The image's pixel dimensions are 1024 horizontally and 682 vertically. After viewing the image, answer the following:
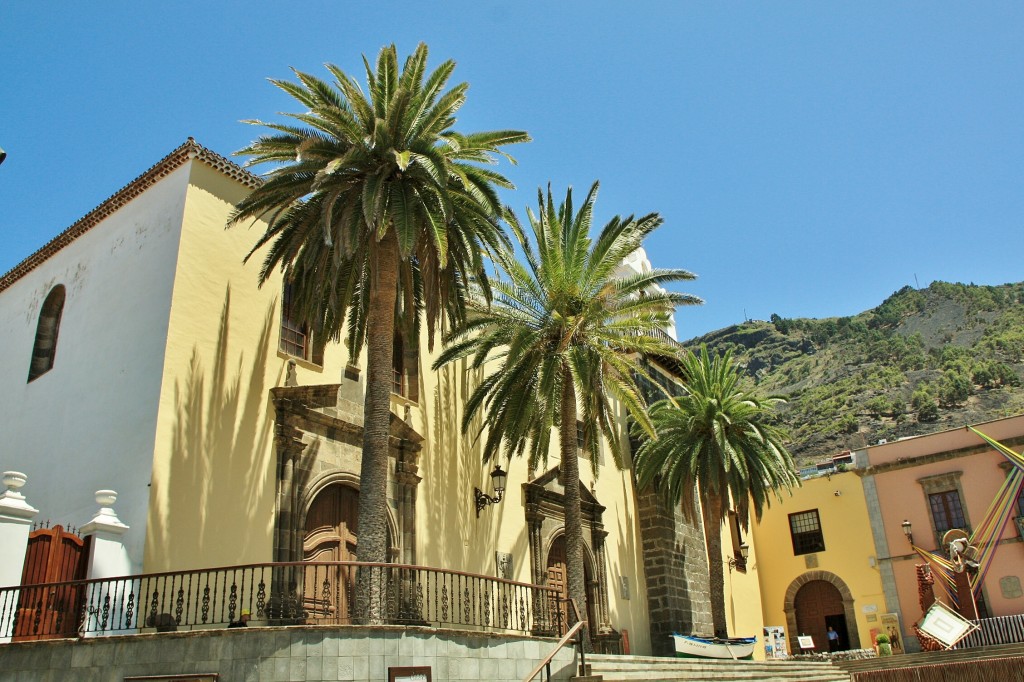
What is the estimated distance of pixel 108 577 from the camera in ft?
36.8

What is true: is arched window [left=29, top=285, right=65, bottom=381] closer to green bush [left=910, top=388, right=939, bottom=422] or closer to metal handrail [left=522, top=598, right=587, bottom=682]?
metal handrail [left=522, top=598, right=587, bottom=682]

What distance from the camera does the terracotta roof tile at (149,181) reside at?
15.1 meters

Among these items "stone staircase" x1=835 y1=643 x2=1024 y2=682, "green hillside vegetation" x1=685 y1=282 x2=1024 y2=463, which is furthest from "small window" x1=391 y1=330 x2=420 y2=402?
"green hillside vegetation" x1=685 y1=282 x2=1024 y2=463

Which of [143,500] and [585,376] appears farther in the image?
[585,376]

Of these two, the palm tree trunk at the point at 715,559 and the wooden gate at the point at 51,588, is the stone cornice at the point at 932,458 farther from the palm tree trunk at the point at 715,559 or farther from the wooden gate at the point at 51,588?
the wooden gate at the point at 51,588

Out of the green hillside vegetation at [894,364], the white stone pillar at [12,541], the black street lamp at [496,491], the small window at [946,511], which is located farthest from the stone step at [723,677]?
the green hillside vegetation at [894,364]

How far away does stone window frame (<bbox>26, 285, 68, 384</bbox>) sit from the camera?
1684cm

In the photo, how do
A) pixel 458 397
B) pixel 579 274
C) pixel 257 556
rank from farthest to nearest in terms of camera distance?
pixel 458 397, pixel 579 274, pixel 257 556

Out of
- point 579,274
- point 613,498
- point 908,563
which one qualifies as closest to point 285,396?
point 579,274

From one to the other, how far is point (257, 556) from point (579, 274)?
27.7 ft

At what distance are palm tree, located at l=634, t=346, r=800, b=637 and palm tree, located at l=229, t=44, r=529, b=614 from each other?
12.3m

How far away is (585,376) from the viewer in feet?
55.2

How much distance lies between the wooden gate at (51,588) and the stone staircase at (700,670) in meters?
7.68

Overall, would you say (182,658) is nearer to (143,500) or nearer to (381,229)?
(143,500)
